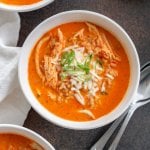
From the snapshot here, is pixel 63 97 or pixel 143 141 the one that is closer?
pixel 63 97

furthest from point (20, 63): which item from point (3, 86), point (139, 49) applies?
point (139, 49)

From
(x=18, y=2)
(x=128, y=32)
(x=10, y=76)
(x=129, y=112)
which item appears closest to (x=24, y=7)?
(x=18, y=2)

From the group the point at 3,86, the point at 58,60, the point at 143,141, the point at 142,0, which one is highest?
the point at 142,0

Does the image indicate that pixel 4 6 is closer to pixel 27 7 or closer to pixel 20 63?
pixel 27 7

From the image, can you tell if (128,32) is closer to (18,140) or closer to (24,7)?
(24,7)

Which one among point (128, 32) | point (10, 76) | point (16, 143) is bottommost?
point (16, 143)

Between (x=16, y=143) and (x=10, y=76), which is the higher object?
(x=10, y=76)
